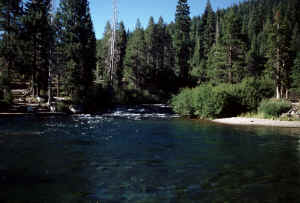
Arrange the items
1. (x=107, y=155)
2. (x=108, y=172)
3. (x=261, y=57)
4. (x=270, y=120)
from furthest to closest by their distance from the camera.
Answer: (x=261, y=57) < (x=270, y=120) < (x=107, y=155) < (x=108, y=172)

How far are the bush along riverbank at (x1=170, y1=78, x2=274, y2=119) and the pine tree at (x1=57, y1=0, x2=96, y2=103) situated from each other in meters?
15.6

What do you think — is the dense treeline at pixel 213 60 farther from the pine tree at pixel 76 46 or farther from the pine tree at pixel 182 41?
the pine tree at pixel 76 46

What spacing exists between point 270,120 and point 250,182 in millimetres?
23124

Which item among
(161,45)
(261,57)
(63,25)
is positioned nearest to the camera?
(63,25)

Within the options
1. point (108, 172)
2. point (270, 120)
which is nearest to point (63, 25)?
point (270, 120)

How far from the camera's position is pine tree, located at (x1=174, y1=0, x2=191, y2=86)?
7506 cm

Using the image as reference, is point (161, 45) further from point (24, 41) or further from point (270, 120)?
point (270, 120)

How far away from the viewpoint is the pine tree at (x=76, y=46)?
42.0 m

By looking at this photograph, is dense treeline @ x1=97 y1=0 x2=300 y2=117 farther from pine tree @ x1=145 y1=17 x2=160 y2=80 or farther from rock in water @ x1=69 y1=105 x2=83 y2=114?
rock in water @ x1=69 y1=105 x2=83 y2=114

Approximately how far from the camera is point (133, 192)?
28.5 feet

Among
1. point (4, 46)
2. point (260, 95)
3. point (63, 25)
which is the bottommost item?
point (260, 95)

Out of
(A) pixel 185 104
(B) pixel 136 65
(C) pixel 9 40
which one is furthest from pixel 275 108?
(B) pixel 136 65

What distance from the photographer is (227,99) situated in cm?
3659

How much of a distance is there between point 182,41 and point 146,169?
68305 mm
